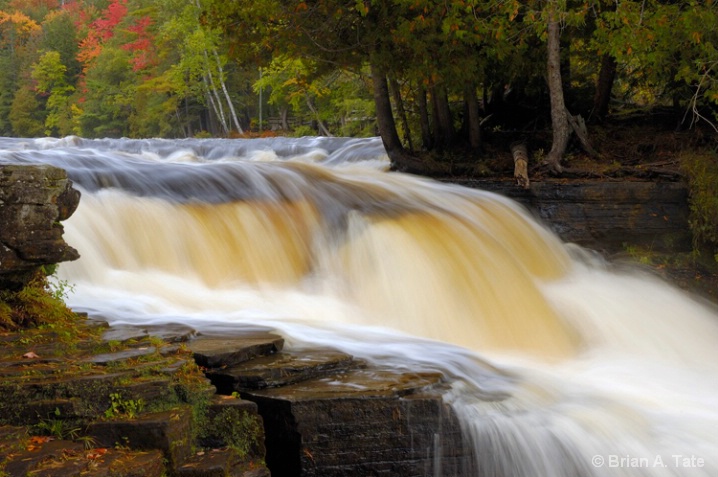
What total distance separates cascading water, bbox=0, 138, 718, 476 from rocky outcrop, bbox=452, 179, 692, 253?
1.67 ft

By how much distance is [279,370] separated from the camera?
5094 millimetres

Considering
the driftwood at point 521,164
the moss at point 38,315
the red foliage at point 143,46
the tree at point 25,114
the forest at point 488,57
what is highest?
the red foliage at point 143,46

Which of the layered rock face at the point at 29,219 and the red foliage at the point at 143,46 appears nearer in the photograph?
the layered rock face at the point at 29,219

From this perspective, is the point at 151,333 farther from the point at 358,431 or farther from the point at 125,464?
the point at 125,464

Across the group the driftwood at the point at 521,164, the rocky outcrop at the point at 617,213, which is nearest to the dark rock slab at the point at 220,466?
the rocky outcrop at the point at 617,213

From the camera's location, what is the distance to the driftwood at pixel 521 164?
11.6m

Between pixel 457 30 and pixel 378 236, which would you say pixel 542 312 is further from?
pixel 457 30

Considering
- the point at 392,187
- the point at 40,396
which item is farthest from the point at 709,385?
the point at 40,396

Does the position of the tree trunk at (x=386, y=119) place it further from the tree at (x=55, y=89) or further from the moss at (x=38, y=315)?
the tree at (x=55, y=89)

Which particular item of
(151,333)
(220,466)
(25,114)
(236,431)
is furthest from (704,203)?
(25,114)

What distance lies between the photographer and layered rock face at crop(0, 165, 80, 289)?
5.22 meters

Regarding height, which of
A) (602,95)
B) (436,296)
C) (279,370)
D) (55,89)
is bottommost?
(436,296)

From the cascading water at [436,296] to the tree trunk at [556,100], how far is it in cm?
154

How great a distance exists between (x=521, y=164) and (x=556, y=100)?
3.96 feet
